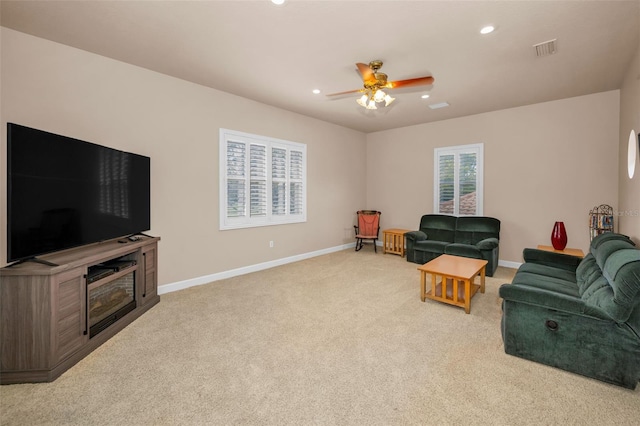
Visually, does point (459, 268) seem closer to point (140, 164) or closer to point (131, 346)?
point (131, 346)

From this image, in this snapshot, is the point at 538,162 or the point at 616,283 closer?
the point at 616,283

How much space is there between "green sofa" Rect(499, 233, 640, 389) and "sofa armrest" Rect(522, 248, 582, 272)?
0.85 m

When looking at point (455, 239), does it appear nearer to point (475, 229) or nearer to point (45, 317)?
point (475, 229)

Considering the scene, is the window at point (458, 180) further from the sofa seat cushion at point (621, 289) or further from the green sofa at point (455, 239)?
the sofa seat cushion at point (621, 289)

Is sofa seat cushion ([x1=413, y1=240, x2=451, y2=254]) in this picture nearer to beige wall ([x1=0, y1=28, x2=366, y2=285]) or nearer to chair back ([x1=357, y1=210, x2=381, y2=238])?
chair back ([x1=357, y1=210, x2=381, y2=238])

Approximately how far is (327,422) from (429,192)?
550 centimetres

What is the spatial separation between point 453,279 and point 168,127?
13.8 ft

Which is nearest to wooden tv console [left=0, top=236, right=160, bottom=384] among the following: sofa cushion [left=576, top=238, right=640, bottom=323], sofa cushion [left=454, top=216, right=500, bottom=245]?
sofa cushion [left=576, top=238, right=640, bottom=323]

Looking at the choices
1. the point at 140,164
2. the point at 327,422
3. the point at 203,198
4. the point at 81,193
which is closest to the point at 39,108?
the point at 140,164

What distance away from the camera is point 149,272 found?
10.9 feet

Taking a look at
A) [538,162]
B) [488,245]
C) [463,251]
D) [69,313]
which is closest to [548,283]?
[488,245]

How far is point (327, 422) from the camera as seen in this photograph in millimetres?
1661

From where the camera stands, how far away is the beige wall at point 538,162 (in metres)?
4.41

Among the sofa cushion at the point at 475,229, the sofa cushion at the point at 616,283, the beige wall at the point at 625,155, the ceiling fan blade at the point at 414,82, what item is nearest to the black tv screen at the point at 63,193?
the ceiling fan blade at the point at 414,82
